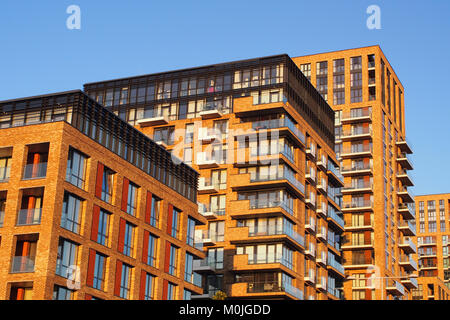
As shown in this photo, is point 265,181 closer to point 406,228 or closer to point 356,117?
point 356,117

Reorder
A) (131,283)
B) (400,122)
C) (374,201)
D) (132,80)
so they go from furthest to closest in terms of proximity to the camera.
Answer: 1. (400,122)
2. (374,201)
3. (132,80)
4. (131,283)

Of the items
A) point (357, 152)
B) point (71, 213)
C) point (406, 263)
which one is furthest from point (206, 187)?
point (406, 263)

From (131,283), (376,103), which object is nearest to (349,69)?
(376,103)

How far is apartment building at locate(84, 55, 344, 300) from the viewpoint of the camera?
260 ft

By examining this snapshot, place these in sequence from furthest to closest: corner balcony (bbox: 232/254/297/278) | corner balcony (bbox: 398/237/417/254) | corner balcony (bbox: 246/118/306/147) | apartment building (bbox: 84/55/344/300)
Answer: corner balcony (bbox: 398/237/417/254), corner balcony (bbox: 246/118/306/147), apartment building (bbox: 84/55/344/300), corner balcony (bbox: 232/254/297/278)

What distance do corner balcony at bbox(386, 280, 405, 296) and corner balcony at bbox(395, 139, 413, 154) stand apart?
23.5 meters

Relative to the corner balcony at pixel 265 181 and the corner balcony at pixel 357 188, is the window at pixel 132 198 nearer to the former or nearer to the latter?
the corner balcony at pixel 265 181

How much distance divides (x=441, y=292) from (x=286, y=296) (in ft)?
256

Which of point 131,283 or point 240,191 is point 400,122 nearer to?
point 240,191

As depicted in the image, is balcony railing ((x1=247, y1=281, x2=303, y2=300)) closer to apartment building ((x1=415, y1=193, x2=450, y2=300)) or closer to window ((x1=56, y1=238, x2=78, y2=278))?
window ((x1=56, y1=238, x2=78, y2=278))

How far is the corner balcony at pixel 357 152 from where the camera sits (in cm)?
10988

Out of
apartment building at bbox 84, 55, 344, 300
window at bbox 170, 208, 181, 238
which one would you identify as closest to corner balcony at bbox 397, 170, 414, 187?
apartment building at bbox 84, 55, 344, 300

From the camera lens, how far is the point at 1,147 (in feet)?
174

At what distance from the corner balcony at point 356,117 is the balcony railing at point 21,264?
7085 cm
